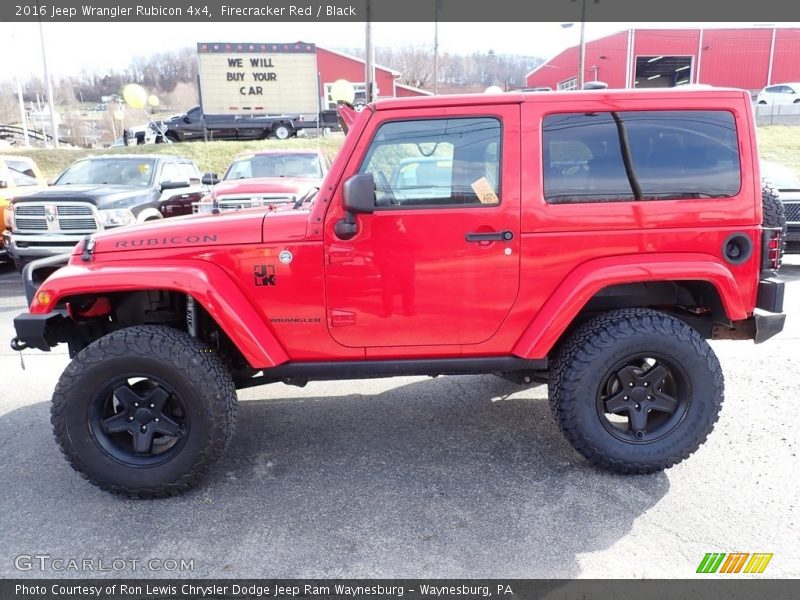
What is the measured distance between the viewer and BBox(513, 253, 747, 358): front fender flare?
309cm

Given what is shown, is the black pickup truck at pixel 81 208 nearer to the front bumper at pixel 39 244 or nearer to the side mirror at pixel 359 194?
the front bumper at pixel 39 244

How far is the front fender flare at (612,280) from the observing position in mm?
3092

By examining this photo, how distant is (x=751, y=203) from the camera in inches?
124

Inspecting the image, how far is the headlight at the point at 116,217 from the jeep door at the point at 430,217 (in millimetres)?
6075

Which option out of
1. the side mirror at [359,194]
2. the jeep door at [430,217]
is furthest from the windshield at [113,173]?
the side mirror at [359,194]

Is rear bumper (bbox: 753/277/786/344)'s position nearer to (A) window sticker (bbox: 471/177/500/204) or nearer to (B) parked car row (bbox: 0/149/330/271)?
(A) window sticker (bbox: 471/177/500/204)

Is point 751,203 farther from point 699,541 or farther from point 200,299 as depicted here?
point 200,299

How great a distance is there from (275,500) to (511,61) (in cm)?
4520

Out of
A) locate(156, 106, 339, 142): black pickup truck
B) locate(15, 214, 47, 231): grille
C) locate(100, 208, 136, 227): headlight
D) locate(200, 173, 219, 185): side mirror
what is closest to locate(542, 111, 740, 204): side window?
locate(100, 208, 136, 227): headlight

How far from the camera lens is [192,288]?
299 centimetres

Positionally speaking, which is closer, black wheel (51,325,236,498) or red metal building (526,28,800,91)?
black wheel (51,325,236,498)

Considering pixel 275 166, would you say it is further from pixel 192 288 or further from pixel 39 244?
pixel 192 288

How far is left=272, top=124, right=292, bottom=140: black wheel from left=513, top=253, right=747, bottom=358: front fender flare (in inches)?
899

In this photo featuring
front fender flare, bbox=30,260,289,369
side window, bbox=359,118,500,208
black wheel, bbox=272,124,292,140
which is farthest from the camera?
black wheel, bbox=272,124,292,140
